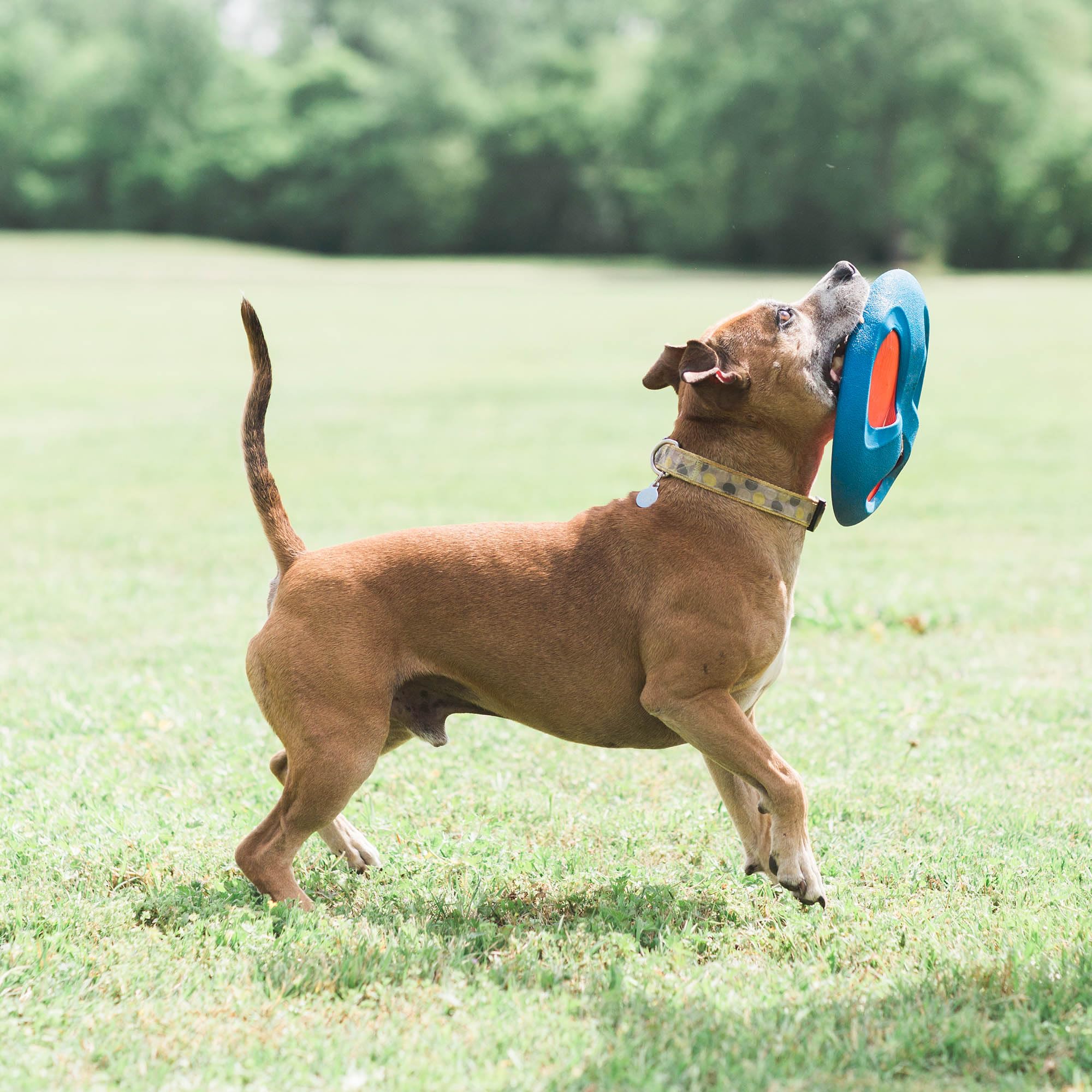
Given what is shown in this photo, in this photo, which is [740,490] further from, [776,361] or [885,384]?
[885,384]

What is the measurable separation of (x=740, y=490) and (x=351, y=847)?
1916 mm

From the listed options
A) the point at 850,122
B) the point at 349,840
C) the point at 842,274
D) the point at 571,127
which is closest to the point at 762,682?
the point at 842,274

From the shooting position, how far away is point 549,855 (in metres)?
4.66

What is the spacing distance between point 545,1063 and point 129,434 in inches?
611

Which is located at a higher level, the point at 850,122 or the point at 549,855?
the point at 850,122

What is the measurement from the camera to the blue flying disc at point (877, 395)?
4.27 meters

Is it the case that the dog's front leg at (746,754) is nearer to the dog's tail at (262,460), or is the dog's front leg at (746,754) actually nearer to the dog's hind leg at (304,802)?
the dog's hind leg at (304,802)

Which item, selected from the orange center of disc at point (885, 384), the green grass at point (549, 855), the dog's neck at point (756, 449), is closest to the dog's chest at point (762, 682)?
the dog's neck at point (756, 449)

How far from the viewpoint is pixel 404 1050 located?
3367 millimetres

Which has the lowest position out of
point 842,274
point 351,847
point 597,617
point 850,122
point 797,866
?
point 351,847

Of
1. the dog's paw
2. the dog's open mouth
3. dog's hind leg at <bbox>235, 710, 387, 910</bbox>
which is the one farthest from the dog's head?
the dog's paw

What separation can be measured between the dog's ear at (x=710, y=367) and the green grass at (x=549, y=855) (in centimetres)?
176

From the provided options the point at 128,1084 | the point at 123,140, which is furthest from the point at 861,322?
the point at 123,140

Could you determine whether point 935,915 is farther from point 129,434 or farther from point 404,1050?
point 129,434
